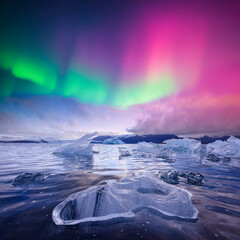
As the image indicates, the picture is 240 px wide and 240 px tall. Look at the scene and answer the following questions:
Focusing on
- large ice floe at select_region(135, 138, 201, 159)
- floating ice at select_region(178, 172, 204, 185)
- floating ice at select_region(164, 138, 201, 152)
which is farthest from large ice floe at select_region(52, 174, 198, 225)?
floating ice at select_region(164, 138, 201, 152)

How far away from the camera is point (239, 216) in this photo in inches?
163

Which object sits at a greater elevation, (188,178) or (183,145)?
(183,145)

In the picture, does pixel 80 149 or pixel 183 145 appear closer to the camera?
pixel 80 149

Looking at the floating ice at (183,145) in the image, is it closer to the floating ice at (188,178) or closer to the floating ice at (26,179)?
the floating ice at (188,178)

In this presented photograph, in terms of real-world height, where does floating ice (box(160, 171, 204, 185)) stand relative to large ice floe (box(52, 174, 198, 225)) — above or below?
above

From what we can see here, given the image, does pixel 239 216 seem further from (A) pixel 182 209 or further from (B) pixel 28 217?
(B) pixel 28 217

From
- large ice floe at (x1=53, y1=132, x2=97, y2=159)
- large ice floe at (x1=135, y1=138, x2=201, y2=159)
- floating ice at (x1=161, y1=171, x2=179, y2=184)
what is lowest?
floating ice at (x1=161, y1=171, x2=179, y2=184)

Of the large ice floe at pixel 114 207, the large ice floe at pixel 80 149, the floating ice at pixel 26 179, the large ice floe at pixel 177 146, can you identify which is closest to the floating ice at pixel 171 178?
the large ice floe at pixel 114 207

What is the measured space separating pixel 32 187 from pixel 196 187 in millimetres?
7955

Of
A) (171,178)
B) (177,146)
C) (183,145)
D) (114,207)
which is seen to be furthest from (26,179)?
(183,145)

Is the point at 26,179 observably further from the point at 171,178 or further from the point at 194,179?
the point at 194,179

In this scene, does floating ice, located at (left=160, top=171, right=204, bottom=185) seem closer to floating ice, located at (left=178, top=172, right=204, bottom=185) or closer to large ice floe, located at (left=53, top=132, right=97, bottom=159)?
floating ice, located at (left=178, top=172, right=204, bottom=185)

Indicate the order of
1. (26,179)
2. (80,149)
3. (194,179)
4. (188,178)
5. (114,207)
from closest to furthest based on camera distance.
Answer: (114,207)
(26,179)
(194,179)
(188,178)
(80,149)

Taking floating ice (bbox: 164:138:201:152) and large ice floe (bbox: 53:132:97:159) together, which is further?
floating ice (bbox: 164:138:201:152)
